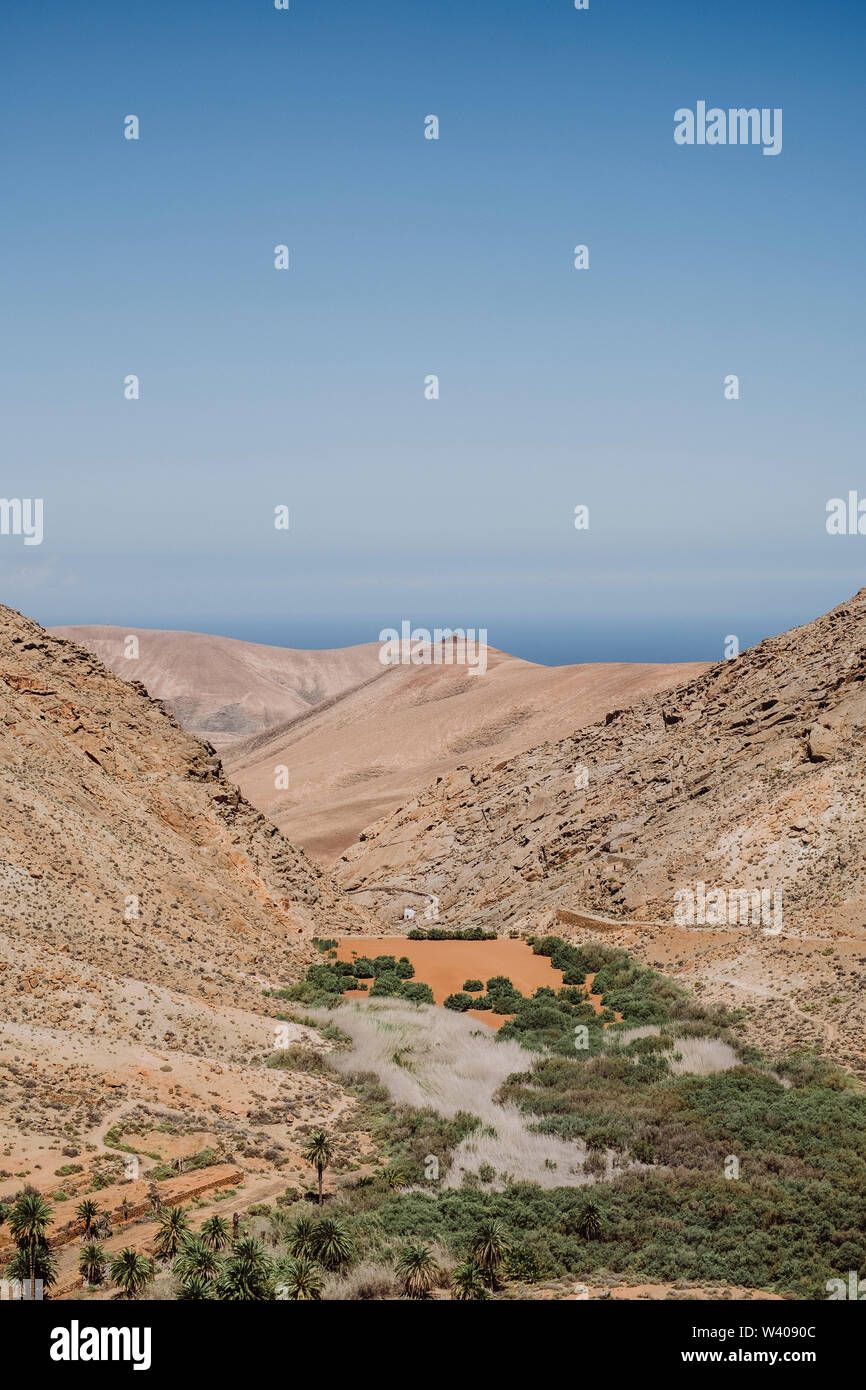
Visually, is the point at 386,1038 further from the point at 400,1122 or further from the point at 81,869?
the point at 81,869

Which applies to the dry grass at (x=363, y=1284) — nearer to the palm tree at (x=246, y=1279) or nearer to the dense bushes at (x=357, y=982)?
the palm tree at (x=246, y=1279)

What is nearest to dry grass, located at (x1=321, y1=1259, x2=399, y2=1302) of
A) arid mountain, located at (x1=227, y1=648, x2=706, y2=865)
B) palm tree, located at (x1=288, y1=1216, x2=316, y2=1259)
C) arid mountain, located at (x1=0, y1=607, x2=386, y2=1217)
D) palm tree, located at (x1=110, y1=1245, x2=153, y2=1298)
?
palm tree, located at (x1=288, y1=1216, x2=316, y2=1259)

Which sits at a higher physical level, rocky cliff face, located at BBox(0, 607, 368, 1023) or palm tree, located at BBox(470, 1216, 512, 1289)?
rocky cliff face, located at BBox(0, 607, 368, 1023)

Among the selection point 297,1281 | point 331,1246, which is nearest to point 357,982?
point 331,1246

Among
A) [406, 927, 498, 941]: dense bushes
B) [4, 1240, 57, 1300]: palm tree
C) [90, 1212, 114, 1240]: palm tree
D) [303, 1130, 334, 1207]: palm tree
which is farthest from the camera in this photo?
[406, 927, 498, 941]: dense bushes

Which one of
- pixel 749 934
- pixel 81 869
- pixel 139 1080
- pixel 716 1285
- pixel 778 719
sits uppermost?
pixel 778 719

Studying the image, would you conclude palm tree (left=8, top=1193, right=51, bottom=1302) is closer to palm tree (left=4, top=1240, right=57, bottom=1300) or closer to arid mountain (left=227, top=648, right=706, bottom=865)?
palm tree (left=4, top=1240, right=57, bottom=1300)
